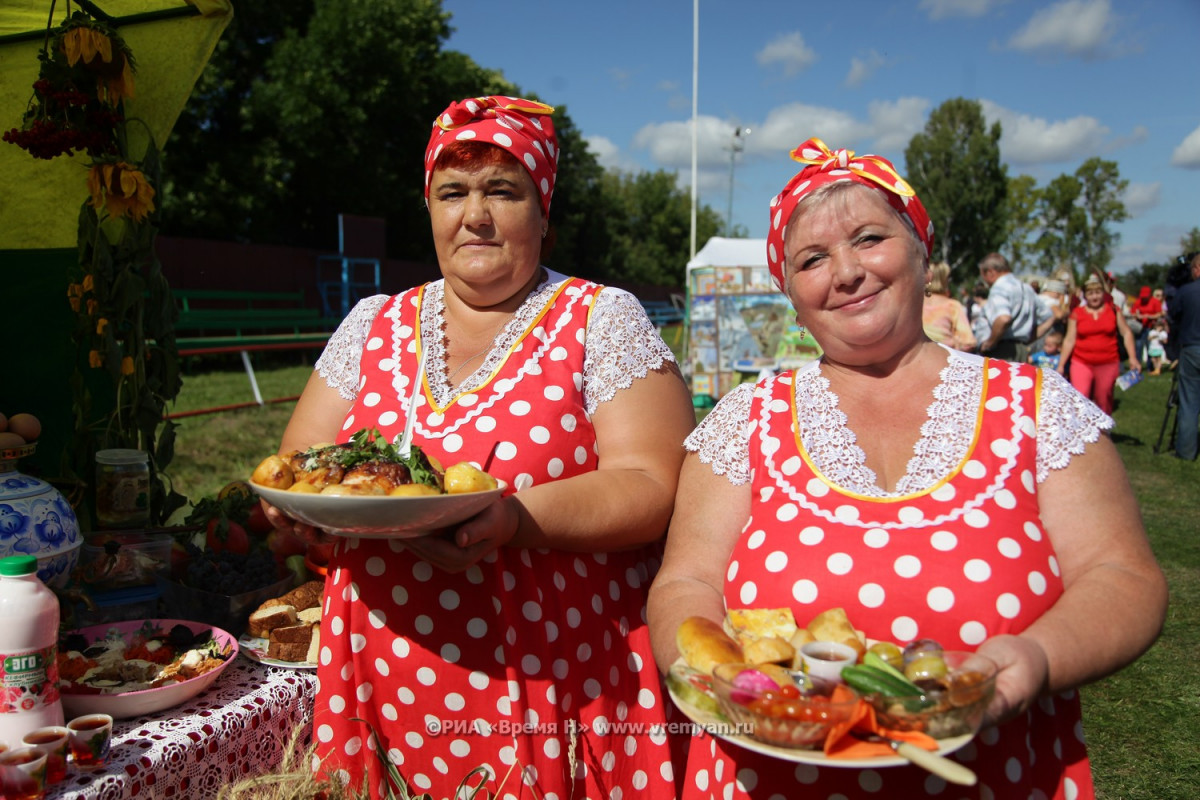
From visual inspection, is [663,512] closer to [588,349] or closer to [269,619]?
[588,349]

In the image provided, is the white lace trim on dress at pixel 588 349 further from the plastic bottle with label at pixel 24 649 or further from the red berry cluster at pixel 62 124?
the red berry cluster at pixel 62 124

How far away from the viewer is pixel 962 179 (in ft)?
177

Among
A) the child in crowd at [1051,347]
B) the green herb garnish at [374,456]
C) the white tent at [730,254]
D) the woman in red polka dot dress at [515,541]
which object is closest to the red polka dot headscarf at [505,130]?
the woman in red polka dot dress at [515,541]

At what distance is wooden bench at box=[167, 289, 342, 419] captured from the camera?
1610 cm

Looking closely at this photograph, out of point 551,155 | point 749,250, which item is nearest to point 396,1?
point 749,250

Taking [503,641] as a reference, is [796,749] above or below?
above

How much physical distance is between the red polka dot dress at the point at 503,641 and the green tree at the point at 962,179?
56.0m

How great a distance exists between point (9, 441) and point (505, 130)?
1587mm

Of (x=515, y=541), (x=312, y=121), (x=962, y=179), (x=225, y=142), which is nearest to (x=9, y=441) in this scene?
(x=515, y=541)

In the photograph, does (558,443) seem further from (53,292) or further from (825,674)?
(53,292)

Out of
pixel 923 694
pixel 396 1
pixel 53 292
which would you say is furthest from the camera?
pixel 396 1

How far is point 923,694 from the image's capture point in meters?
1.16

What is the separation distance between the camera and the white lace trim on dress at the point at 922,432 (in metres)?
1.56

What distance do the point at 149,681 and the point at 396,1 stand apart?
2407 centimetres
